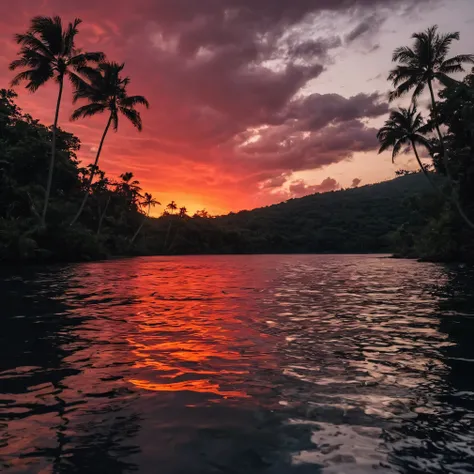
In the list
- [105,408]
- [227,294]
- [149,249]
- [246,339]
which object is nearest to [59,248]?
[227,294]

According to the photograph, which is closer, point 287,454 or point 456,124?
point 287,454

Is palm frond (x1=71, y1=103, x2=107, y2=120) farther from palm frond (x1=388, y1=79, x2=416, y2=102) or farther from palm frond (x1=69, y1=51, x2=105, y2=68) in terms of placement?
palm frond (x1=388, y1=79, x2=416, y2=102)

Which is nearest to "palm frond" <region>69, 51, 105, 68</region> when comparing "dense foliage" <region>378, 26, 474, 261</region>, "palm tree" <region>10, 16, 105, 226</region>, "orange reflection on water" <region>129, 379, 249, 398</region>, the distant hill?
"palm tree" <region>10, 16, 105, 226</region>

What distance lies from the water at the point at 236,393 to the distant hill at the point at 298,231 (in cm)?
9159

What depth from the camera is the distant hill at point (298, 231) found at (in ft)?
365

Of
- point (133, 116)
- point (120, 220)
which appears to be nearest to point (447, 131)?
point (133, 116)

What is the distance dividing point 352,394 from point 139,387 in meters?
2.77

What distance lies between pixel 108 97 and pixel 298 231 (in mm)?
104068

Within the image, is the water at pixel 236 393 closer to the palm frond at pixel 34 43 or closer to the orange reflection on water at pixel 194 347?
the orange reflection on water at pixel 194 347

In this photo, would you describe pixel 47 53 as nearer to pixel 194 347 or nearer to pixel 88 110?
pixel 88 110

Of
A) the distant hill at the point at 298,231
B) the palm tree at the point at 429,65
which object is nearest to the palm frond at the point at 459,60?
the palm tree at the point at 429,65

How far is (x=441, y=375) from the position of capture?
20.2ft

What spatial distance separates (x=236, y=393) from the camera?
545 cm

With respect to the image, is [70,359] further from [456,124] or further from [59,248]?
[456,124]
